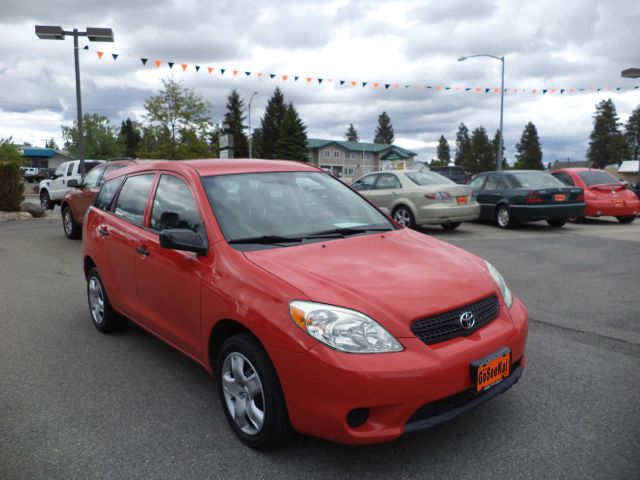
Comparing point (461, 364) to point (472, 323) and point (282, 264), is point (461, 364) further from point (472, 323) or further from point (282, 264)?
point (282, 264)

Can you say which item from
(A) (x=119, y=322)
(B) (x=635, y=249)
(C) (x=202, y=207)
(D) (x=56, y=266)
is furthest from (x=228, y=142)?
(C) (x=202, y=207)

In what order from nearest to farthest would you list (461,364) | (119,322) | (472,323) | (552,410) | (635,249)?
(461,364)
(472,323)
(552,410)
(119,322)
(635,249)

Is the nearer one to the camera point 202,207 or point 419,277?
point 419,277

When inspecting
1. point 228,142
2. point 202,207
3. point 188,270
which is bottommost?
point 188,270

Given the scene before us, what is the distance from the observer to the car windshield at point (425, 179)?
1191 centimetres

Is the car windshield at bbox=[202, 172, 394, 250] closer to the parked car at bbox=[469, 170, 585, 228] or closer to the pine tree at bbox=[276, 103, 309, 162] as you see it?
the parked car at bbox=[469, 170, 585, 228]

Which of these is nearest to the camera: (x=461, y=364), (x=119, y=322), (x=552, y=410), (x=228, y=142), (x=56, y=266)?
(x=461, y=364)

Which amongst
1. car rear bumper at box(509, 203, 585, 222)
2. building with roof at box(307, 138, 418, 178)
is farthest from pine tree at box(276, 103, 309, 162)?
car rear bumper at box(509, 203, 585, 222)

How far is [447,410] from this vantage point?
8.57 ft

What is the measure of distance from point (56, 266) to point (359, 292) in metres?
7.17

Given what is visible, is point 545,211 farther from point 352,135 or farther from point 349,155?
point 352,135

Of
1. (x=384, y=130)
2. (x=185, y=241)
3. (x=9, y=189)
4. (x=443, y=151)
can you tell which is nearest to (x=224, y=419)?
(x=185, y=241)

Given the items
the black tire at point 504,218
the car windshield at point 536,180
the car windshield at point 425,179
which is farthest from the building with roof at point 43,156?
the car windshield at point 536,180

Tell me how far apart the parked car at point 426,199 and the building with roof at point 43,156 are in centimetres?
8235
